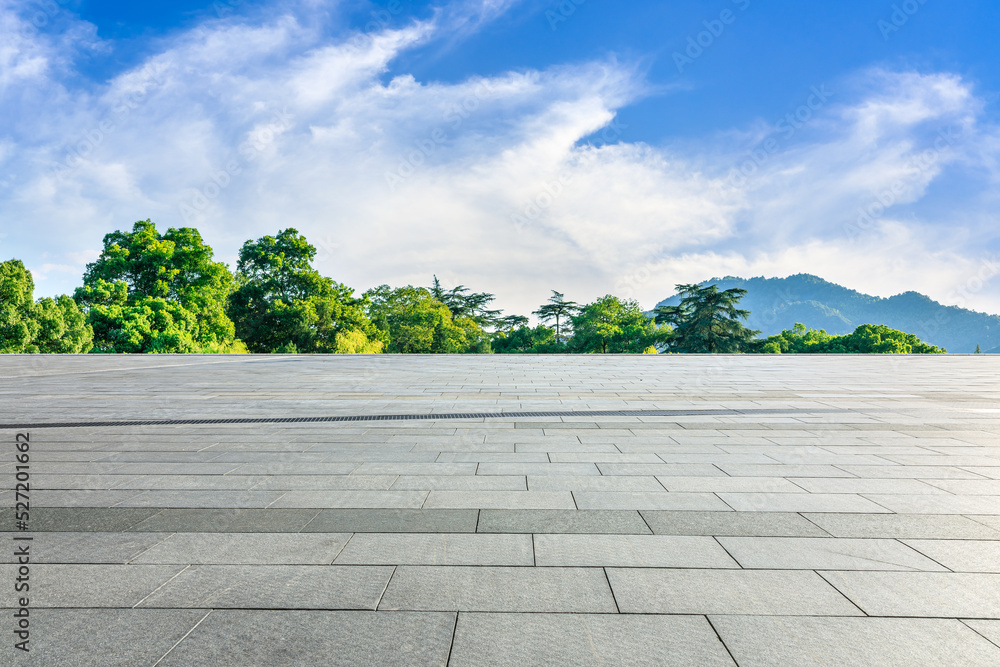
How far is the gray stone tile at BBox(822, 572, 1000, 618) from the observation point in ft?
6.81

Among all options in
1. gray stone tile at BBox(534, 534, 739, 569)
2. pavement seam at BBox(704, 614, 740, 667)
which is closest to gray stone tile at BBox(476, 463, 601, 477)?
gray stone tile at BBox(534, 534, 739, 569)

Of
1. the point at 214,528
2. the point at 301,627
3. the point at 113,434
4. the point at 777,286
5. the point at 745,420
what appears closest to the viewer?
the point at 301,627

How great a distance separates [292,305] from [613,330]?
93.2ft

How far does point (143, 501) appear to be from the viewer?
3.38m

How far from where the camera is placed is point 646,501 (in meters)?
3.37

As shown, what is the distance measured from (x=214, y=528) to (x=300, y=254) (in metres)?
39.4

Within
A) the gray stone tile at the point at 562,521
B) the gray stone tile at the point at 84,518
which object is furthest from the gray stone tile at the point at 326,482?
the gray stone tile at the point at 562,521

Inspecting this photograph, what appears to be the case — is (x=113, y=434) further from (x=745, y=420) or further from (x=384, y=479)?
(x=745, y=420)

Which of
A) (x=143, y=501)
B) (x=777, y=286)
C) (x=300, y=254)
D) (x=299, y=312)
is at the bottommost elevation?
(x=143, y=501)

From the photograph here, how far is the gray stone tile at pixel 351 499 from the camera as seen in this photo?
329 centimetres

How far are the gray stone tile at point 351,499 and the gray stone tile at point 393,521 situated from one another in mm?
95

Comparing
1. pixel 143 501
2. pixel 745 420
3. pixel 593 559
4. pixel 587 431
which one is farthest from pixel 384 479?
pixel 745 420

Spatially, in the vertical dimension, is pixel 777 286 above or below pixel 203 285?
above

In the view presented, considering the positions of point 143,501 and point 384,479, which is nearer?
point 143,501
